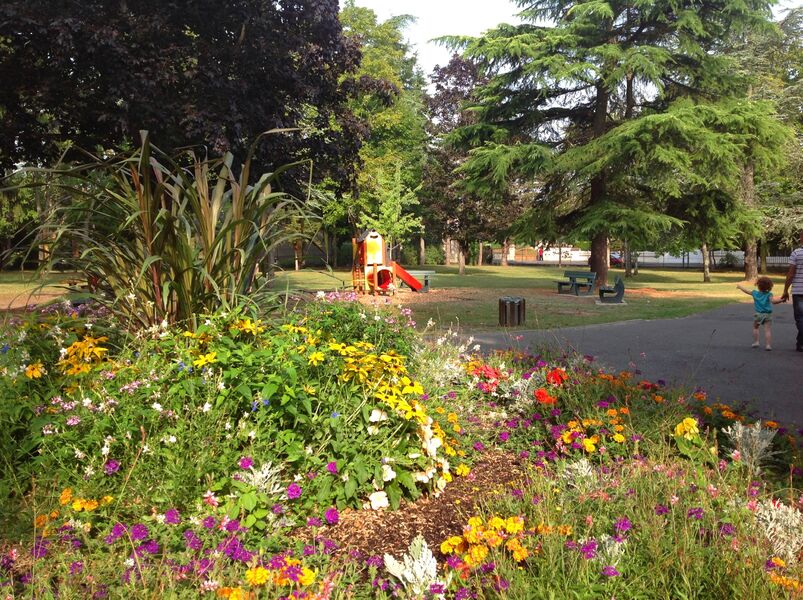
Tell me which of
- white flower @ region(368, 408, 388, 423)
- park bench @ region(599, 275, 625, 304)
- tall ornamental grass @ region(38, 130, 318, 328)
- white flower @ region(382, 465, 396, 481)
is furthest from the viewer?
park bench @ region(599, 275, 625, 304)

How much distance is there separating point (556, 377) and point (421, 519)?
1.81 metres

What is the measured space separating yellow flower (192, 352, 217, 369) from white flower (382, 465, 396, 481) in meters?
1.02

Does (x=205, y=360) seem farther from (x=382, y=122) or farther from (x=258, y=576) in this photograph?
(x=382, y=122)

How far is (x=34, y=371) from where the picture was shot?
3.27 metres

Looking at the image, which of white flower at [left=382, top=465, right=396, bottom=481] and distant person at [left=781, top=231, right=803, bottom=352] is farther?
distant person at [left=781, top=231, right=803, bottom=352]

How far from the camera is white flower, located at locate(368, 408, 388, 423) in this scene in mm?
3149

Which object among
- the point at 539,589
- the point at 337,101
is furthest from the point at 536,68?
the point at 539,589

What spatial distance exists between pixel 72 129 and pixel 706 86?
21.1 meters

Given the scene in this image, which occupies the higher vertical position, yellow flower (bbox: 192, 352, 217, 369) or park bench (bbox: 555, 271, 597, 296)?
yellow flower (bbox: 192, 352, 217, 369)

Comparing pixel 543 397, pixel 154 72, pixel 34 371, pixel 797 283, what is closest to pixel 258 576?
pixel 34 371

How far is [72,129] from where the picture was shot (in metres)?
11.8

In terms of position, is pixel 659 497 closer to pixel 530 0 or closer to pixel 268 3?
pixel 268 3

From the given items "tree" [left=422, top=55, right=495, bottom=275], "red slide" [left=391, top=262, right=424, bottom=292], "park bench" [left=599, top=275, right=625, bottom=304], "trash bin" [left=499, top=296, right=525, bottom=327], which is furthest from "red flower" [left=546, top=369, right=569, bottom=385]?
"tree" [left=422, top=55, right=495, bottom=275]

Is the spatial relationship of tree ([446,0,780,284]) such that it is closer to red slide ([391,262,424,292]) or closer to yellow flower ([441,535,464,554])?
red slide ([391,262,424,292])
